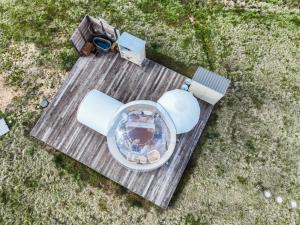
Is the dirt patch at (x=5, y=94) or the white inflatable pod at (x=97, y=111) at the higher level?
the white inflatable pod at (x=97, y=111)

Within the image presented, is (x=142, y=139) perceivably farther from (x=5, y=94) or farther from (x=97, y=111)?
(x=5, y=94)

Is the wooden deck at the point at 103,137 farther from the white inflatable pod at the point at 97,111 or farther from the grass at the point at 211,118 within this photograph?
the white inflatable pod at the point at 97,111

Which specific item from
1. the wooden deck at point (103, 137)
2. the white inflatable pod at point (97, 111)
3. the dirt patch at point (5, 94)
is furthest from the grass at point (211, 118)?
the white inflatable pod at point (97, 111)

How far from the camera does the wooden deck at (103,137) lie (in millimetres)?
15906

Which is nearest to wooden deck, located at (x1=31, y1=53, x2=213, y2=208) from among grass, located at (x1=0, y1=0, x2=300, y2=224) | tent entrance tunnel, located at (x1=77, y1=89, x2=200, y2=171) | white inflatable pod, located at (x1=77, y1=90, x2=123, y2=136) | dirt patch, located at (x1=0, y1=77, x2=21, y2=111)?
grass, located at (x1=0, y1=0, x2=300, y2=224)

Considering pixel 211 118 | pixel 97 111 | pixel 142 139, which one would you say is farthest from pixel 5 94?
pixel 211 118

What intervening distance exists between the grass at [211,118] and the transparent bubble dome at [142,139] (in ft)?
7.76

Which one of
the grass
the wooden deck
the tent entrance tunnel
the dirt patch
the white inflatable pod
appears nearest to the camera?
the tent entrance tunnel

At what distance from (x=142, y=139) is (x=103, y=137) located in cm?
258

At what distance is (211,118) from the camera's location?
17266 mm

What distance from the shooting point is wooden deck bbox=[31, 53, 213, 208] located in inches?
626

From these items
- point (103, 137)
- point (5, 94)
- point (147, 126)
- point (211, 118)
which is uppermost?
point (147, 126)

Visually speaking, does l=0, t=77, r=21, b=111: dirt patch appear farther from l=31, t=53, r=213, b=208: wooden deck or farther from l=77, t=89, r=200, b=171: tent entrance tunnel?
l=77, t=89, r=200, b=171: tent entrance tunnel

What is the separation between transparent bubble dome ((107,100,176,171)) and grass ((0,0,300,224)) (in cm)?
237
